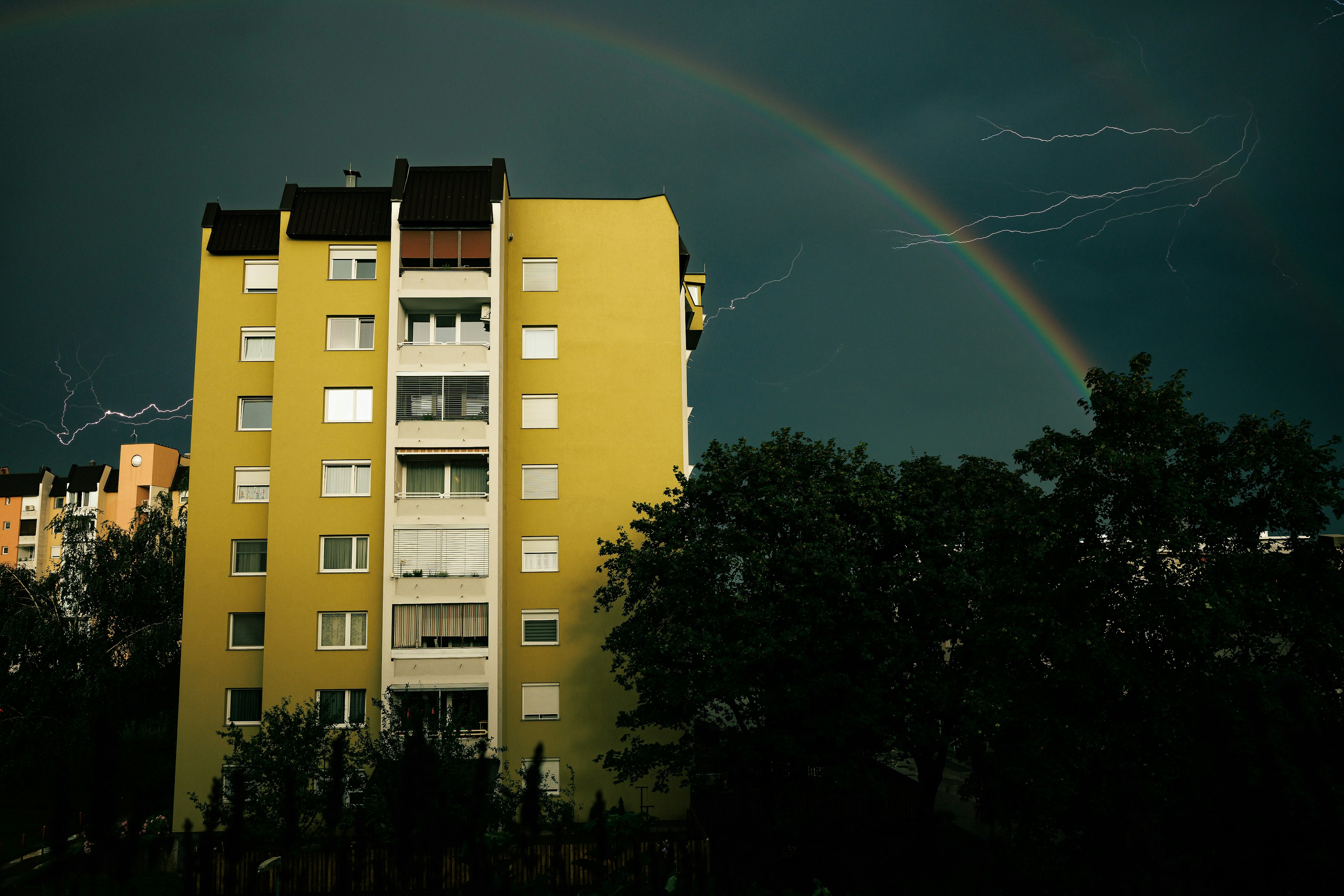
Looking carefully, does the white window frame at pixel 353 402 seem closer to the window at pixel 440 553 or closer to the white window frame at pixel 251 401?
the white window frame at pixel 251 401

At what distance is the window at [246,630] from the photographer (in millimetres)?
28938

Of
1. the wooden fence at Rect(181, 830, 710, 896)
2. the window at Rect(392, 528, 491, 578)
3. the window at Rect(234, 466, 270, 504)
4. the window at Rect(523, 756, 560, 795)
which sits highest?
the window at Rect(234, 466, 270, 504)

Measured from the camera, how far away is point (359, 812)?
111 inches

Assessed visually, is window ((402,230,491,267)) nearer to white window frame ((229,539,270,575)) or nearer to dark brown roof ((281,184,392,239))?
dark brown roof ((281,184,392,239))

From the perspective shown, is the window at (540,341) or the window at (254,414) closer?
the window at (254,414)

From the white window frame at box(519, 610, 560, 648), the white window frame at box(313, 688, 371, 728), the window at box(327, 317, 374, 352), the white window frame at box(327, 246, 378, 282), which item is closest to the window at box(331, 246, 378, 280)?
the white window frame at box(327, 246, 378, 282)

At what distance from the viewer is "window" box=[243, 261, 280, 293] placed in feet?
101

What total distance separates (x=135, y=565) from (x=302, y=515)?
12379 mm

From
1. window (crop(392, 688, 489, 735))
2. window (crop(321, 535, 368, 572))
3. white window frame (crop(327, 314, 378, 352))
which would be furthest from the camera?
white window frame (crop(327, 314, 378, 352))

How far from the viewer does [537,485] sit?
3053 cm

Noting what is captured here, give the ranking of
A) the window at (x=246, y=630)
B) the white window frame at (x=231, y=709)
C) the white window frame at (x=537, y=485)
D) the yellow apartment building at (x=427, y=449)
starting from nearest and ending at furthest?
the yellow apartment building at (x=427, y=449) < the white window frame at (x=231, y=709) < the window at (x=246, y=630) < the white window frame at (x=537, y=485)

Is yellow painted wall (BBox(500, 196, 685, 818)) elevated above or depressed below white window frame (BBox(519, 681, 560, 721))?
above

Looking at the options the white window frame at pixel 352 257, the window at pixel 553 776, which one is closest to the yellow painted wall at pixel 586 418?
the window at pixel 553 776

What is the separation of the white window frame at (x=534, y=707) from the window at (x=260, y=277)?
1681 cm
